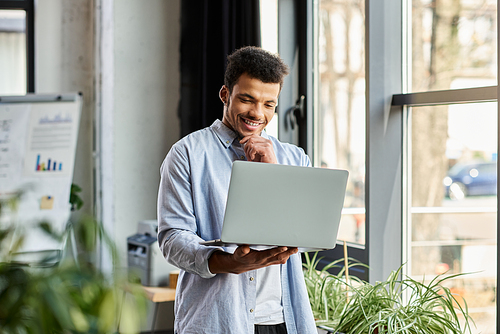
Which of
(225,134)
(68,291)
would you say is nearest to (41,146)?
(225,134)

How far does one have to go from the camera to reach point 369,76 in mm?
2195

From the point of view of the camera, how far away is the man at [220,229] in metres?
1.24

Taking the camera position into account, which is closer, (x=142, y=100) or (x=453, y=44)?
(x=453, y=44)

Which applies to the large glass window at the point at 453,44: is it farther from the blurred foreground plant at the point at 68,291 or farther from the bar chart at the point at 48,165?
the bar chart at the point at 48,165

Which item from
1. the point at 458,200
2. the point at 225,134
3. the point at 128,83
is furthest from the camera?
the point at 128,83

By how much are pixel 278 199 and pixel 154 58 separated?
2.93 m

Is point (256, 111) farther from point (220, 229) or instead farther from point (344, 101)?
point (344, 101)

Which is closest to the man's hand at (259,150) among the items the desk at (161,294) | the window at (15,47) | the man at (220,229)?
the man at (220,229)

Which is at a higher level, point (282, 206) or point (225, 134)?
point (225, 134)

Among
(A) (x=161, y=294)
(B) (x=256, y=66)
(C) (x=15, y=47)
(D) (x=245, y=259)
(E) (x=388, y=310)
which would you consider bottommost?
(A) (x=161, y=294)

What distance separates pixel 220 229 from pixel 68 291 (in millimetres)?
991

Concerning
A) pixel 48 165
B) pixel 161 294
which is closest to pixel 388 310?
pixel 161 294

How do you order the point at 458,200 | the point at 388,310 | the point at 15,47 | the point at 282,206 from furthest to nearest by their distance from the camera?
the point at 15,47 < the point at 458,200 < the point at 388,310 < the point at 282,206

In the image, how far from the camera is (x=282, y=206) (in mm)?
1047
